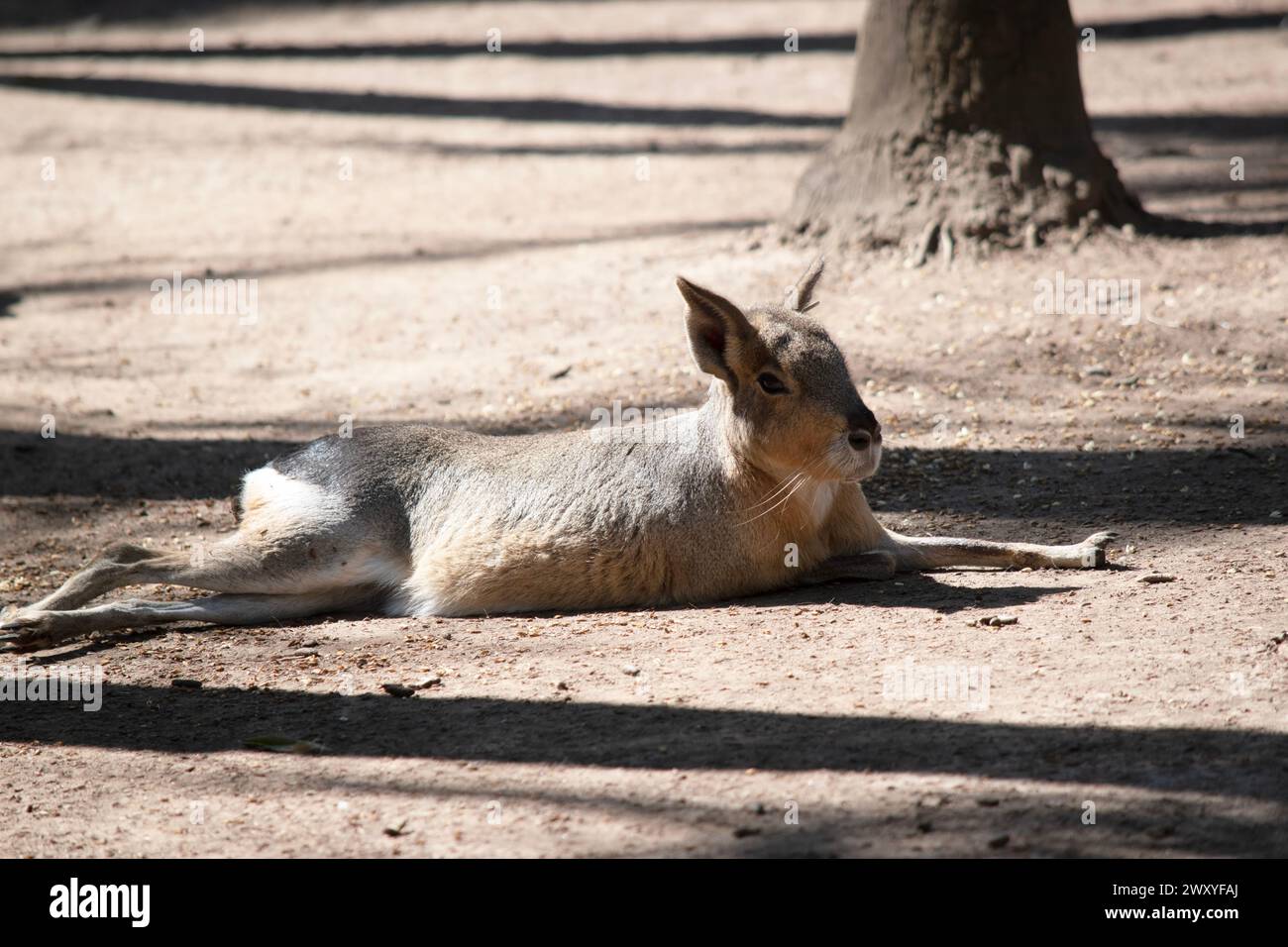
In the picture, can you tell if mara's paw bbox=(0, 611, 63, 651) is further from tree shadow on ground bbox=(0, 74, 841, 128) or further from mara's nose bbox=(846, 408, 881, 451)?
tree shadow on ground bbox=(0, 74, 841, 128)

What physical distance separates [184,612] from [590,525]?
1688 millimetres

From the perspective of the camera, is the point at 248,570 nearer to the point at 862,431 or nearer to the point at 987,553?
the point at 862,431

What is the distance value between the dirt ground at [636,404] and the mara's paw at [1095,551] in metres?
0.05

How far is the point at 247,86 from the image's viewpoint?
17344mm

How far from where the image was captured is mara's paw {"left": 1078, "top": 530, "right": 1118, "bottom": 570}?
5598mm

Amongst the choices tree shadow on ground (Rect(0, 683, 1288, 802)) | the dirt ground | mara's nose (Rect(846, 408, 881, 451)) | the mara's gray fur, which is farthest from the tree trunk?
tree shadow on ground (Rect(0, 683, 1288, 802))

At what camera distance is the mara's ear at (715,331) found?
5406 millimetres

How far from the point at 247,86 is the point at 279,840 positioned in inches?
589

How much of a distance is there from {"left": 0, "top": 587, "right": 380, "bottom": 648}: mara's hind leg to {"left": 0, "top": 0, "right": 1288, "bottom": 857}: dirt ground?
0.08m

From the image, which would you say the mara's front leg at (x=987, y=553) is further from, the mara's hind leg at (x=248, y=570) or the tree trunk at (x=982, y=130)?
the tree trunk at (x=982, y=130)

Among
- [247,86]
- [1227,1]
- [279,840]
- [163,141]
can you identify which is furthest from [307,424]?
[1227,1]

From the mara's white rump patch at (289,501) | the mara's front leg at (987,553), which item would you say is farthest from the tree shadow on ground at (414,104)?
the mara's white rump patch at (289,501)

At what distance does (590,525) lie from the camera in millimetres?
5660

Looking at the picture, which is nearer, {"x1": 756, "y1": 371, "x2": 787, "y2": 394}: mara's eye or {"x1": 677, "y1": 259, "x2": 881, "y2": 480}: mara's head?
{"x1": 677, "y1": 259, "x2": 881, "y2": 480}: mara's head
